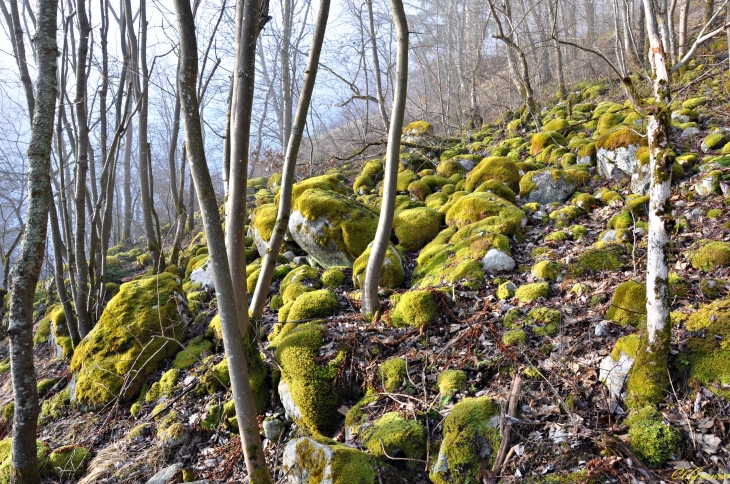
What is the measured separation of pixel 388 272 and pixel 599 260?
8.37ft

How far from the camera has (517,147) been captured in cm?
1005

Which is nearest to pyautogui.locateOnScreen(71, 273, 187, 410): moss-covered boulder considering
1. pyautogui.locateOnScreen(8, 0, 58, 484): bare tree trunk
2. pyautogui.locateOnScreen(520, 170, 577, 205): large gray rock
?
pyautogui.locateOnScreen(8, 0, 58, 484): bare tree trunk

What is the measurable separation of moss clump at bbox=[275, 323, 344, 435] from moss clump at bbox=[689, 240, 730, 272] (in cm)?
363

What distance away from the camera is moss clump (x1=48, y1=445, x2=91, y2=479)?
395 cm

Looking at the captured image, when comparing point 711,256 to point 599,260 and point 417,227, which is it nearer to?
point 599,260

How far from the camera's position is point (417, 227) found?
22.7 feet

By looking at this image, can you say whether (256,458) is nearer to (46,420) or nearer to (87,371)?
(87,371)

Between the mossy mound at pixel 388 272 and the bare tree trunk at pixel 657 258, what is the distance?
3.14 m

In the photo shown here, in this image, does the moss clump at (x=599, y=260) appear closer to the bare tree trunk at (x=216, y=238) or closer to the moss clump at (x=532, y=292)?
the moss clump at (x=532, y=292)

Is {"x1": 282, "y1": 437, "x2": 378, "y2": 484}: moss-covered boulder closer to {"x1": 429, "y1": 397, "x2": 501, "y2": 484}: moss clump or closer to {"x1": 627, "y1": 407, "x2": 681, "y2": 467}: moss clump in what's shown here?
{"x1": 429, "y1": 397, "x2": 501, "y2": 484}: moss clump

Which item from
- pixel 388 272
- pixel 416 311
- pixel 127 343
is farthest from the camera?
pixel 388 272

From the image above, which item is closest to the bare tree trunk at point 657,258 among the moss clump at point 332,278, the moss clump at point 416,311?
the moss clump at point 416,311

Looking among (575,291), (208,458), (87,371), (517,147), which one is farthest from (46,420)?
(517,147)

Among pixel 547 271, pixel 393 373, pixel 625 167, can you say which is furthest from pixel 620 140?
A: pixel 393 373
